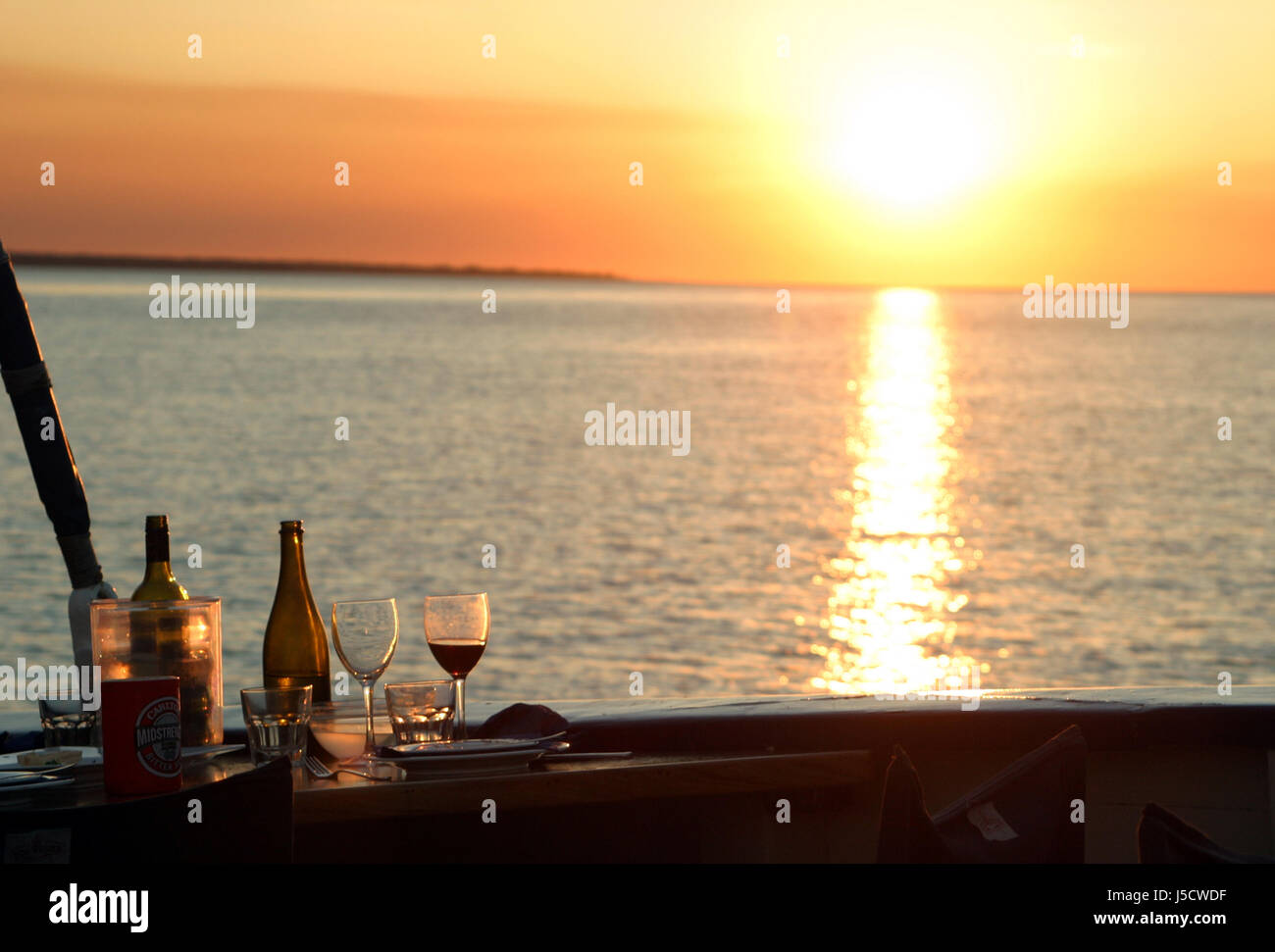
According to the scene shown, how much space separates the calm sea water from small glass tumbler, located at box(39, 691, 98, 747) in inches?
346

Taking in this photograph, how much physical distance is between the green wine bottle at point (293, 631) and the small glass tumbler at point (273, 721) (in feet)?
0.73

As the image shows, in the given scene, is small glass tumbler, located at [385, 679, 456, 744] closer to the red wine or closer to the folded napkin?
the red wine

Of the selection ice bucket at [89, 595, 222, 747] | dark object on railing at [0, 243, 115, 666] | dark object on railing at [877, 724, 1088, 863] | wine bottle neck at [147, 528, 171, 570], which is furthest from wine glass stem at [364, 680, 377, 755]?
dark object on railing at [877, 724, 1088, 863]

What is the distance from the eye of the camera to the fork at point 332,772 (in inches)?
78.3

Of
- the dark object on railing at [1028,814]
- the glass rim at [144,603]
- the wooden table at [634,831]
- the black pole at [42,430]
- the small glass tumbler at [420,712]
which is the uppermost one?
the black pole at [42,430]

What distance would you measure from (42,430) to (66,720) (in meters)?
0.52

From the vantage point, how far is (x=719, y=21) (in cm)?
2659

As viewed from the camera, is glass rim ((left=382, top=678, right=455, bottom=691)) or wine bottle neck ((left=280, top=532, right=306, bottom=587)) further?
wine bottle neck ((left=280, top=532, right=306, bottom=587))

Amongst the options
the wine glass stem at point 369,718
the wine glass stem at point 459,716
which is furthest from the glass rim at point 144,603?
the wine glass stem at point 459,716

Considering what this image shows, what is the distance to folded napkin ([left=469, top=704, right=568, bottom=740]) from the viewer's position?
7.56 feet

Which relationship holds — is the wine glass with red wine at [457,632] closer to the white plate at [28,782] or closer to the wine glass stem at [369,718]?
the wine glass stem at [369,718]

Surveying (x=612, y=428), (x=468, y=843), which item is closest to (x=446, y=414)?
(x=612, y=428)
